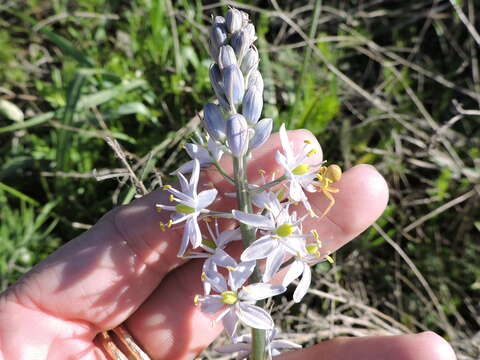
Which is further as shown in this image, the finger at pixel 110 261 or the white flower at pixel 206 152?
the finger at pixel 110 261

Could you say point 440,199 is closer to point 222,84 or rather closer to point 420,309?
point 420,309

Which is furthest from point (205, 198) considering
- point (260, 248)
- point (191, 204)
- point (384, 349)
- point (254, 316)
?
point (384, 349)

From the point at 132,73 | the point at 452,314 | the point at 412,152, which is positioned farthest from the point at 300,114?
the point at 452,314

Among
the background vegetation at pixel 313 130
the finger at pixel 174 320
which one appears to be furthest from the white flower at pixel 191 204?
the background vegetation at pixel 313 130

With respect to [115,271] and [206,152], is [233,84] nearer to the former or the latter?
[206,152]

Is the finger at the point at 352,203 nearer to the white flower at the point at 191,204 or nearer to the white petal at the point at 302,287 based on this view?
the white petal at the point at 302,287

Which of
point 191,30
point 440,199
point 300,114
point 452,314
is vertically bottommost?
point 452,314
